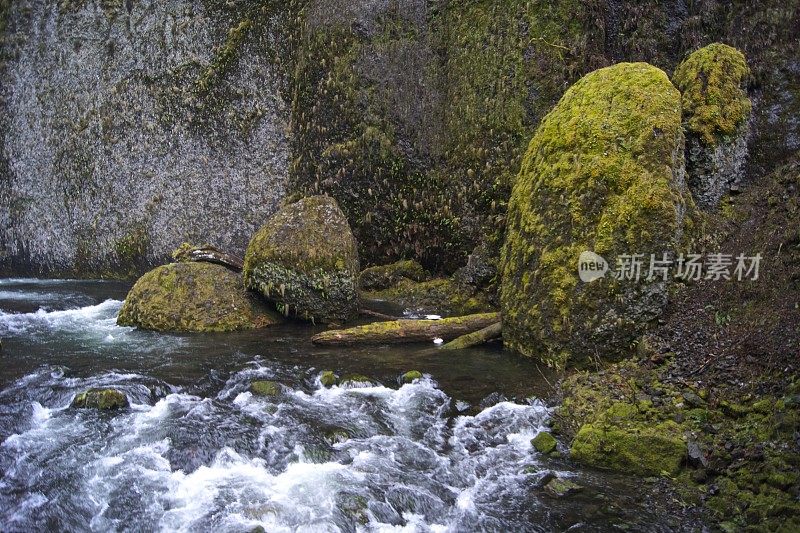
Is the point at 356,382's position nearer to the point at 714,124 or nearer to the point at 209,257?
the point at 209,257

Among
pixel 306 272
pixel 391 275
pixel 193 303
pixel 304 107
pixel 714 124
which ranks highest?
pixel 304 107

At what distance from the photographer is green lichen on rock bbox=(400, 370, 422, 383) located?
7677 millimetres

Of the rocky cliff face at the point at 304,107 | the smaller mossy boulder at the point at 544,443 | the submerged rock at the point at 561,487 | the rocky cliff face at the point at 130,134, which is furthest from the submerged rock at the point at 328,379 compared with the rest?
the rocky cliff face at the point at 130,134

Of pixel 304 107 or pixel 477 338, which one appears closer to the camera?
pixel 477 338

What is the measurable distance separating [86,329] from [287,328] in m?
3.36

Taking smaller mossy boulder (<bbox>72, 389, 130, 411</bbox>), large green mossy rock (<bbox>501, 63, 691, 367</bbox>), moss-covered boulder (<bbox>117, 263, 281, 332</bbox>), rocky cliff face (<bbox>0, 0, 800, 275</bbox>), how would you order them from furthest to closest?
rocky cliff face (<bbox>0, 0, 800, 275</bbox>)
moss-covered boulder (<bbox>117, 263, 281, 332</bbox>)
large green mossy rock (<bbox>501, 63, 691, 367</bbox>)
smaller mossy boulder (<bbox>72, 389, 130, 411</bbox>)

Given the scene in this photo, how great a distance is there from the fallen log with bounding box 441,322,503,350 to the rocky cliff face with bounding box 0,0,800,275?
120 inches

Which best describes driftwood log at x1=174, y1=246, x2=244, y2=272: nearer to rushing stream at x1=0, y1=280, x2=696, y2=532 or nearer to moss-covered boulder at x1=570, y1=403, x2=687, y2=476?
rushing stream at x1=0, y1=280, x2=696, y2=532

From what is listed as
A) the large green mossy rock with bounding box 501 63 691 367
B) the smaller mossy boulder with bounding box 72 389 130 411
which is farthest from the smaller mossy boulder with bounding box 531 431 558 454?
the smaller mossy boulder with bounding box 72 389 130 411

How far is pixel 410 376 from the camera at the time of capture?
7.72 m

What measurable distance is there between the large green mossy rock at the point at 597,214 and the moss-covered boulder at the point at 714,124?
55.9 inches

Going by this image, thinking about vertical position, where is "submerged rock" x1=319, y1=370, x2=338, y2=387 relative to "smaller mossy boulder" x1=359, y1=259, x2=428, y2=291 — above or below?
below

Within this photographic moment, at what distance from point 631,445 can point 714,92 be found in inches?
250

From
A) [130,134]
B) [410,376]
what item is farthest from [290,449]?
[130,134]
